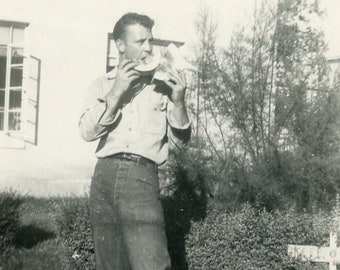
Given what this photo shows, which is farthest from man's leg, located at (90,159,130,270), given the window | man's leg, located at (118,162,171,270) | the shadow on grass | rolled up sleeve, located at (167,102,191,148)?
the window

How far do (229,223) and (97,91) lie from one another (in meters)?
1.67

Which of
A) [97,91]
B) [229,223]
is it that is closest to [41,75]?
[229,223]

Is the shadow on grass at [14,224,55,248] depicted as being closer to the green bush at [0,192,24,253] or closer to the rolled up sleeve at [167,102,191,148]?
the green bush at [0,192,24,253]

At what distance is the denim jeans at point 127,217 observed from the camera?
2615 millimetres

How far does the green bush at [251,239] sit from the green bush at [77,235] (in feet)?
2.67

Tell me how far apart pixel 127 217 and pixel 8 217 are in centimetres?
255

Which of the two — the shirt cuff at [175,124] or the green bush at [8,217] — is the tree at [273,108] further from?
the shirt cuff at [175,124]

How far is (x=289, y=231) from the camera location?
4023mm

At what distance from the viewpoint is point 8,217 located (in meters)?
4.86

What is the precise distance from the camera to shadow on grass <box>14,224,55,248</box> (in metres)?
5.25

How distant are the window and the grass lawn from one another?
2371mm

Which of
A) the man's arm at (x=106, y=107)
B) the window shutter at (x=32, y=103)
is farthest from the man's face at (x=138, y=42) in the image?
the window shutter at (x=32, y=103)

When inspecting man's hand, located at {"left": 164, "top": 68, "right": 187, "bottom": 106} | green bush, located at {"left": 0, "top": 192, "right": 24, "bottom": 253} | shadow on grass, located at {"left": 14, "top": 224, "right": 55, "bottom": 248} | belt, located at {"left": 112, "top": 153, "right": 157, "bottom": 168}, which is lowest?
shadow on grass, located at {"left": 14, "top": 224, "right": 55, "bottom": 248}

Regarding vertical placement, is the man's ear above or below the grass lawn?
above
